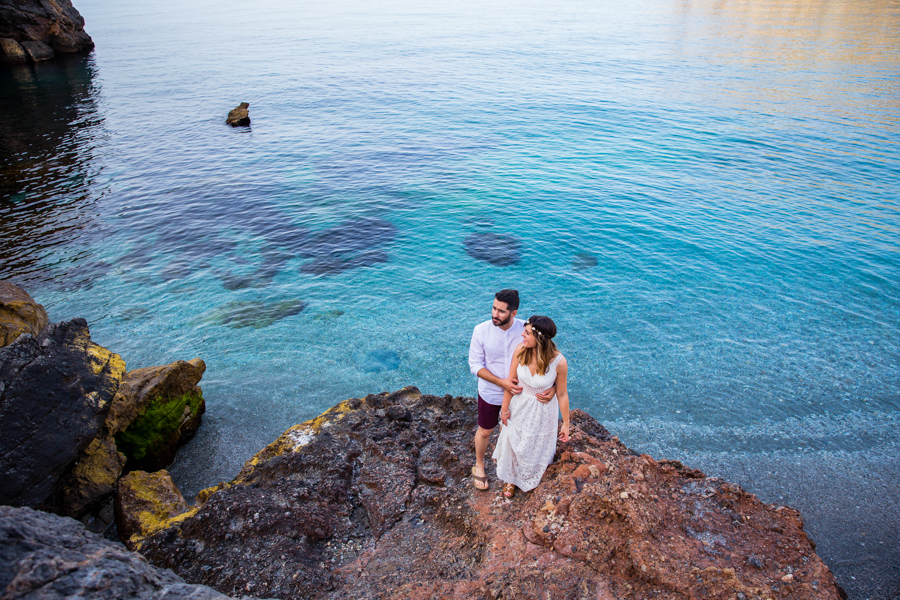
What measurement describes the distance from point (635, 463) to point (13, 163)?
97.0 feet

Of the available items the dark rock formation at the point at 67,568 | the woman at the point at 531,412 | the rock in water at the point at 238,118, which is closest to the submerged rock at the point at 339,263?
the woman at the point at 531,412

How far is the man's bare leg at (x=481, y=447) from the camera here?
6074 mm

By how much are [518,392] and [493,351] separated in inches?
24.4

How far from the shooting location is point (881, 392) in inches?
412

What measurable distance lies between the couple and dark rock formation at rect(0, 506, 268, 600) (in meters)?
3.27

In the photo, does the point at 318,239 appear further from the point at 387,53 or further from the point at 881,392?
the point at 387,53

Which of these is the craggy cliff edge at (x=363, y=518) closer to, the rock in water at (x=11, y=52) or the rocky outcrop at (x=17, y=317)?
the rocky outcrop at (x=17, y=317)

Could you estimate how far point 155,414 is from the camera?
8.59m

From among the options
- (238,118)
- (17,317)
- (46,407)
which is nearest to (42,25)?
(238,118)

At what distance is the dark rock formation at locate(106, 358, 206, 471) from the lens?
8.18 m

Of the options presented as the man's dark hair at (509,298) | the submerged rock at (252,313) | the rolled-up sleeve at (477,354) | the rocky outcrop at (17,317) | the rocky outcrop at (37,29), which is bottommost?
the submerged rock at (252,313)

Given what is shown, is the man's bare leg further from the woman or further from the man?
the woman

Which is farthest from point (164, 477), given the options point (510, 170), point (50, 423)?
point (510, 170)

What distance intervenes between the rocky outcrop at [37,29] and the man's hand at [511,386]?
2149 inches
